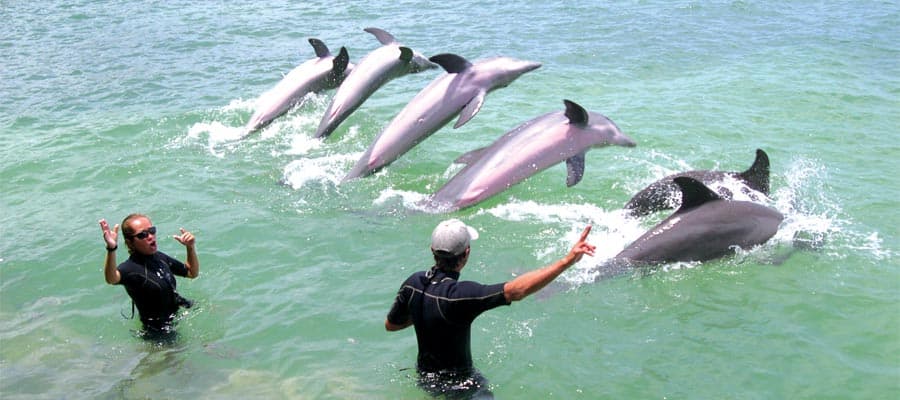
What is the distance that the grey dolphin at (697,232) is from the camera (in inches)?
326

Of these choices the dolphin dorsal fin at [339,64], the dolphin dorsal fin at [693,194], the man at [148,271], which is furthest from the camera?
the dolphin dorsal fin at [339,64]

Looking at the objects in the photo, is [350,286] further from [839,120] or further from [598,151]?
[839,120]

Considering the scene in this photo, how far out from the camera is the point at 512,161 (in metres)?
10.1

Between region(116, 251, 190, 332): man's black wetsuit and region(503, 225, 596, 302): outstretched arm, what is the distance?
10.8 feet

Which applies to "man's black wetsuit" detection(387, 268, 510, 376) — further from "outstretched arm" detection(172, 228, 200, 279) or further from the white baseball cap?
"outstretched arm" detection(172, 228, 200, 279)

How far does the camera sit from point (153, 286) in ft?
22.1

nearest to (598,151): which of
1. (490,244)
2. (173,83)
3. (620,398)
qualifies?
(490,244)

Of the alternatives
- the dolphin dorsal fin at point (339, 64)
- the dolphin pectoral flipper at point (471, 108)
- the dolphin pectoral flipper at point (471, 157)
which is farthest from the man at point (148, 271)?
the dolphin dorsal fin at point (339, 64)

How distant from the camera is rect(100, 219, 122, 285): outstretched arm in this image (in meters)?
6.08

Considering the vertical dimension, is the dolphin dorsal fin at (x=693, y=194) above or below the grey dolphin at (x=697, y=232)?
above

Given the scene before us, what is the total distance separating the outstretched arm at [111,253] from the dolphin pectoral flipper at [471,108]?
17.3ft

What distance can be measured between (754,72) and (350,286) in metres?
10.4

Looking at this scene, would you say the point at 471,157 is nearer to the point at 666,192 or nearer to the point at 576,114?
the point at 576,114

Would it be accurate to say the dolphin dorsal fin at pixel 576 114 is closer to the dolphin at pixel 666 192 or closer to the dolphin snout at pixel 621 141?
the dolphin snout at pixel 621 141
